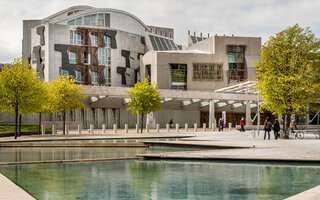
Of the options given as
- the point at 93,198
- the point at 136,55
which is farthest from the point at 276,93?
the point at 136,55

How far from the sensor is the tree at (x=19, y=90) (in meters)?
30.2

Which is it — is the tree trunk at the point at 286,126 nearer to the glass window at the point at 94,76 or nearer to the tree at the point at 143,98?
the tree at the point at 143,98

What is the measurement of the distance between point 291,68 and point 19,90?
19780 mm

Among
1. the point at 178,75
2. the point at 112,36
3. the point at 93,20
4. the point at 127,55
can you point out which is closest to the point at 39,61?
the point at 93,20

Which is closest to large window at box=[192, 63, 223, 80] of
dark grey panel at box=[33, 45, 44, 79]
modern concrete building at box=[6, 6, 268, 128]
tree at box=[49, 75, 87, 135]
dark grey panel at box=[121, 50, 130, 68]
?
modern concrete building at box=[6, 6, 268, 128]

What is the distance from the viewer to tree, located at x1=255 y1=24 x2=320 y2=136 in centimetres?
2717

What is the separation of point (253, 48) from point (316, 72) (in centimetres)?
4456

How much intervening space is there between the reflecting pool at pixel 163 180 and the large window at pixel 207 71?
53799 mm

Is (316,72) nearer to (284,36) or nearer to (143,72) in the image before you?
(284,36)

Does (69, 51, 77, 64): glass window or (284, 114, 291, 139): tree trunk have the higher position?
(69, 51, 77, 64): glass window

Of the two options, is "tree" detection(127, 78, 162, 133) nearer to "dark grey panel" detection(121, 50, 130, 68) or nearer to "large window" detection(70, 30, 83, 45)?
"large window" detection(70, 30, 83, 45)

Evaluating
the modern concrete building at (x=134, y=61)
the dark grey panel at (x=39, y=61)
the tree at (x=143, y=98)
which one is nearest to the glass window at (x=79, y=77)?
the modern concrete building at (x=134, y=61)

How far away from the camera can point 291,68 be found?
2728 centimetres

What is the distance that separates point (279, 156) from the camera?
50.0 feet
